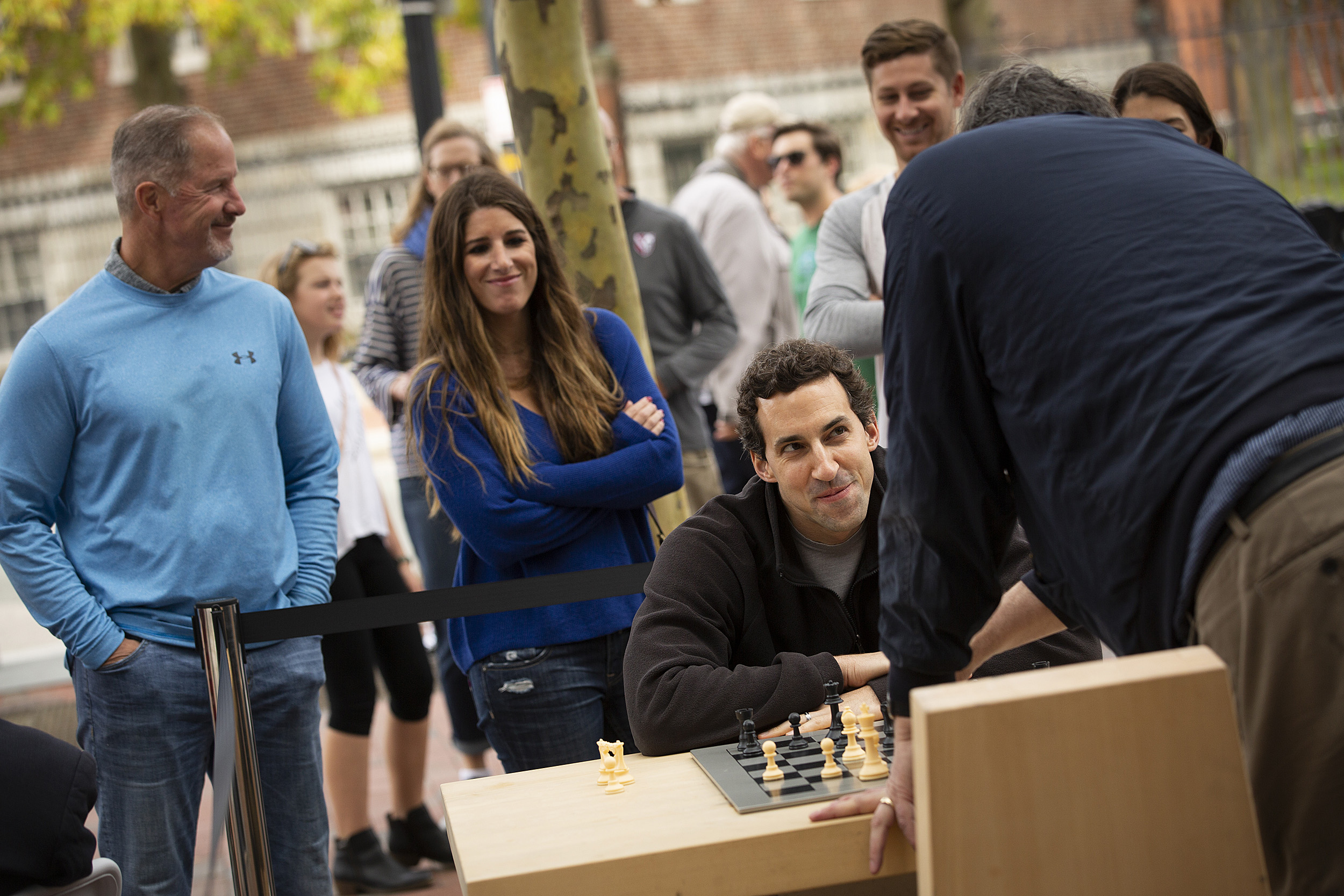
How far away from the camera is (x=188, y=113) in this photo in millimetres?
3098

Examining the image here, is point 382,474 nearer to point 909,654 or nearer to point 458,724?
point 458,724

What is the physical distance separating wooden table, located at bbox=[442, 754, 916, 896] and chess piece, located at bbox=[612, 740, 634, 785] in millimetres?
194

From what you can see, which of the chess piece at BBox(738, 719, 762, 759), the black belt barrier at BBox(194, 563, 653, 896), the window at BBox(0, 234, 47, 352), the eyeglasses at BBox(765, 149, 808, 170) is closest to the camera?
the chess piece at BBox(738, 719, 762, 759)

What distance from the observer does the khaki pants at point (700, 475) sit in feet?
17.5

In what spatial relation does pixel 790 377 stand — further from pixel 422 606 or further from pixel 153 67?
pixel 153 67

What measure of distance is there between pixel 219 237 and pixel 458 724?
2.13 m

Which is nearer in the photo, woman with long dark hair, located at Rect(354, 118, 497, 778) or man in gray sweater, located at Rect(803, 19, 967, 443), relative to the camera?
man in gray sweater, located at Rect(803, 19, 967, 443)

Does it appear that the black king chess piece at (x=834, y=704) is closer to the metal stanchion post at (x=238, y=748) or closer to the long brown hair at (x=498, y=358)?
the long brown hair at (x=498, y=358)

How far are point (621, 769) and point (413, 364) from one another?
2.62m

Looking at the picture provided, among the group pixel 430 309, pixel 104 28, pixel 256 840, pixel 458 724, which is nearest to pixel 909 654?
pixel 256 840

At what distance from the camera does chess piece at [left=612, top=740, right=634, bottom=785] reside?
2232mm

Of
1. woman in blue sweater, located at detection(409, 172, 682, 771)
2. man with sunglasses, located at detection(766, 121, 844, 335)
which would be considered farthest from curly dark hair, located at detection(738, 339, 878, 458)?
man with sunglasses, located at detection(766, 121, 844, 335)

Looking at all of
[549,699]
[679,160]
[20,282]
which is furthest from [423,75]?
[20,282]

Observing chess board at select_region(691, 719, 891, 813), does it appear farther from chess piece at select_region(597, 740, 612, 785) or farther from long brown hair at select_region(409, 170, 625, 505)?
long brown hair at select_region(409, 170, 625, 505)
